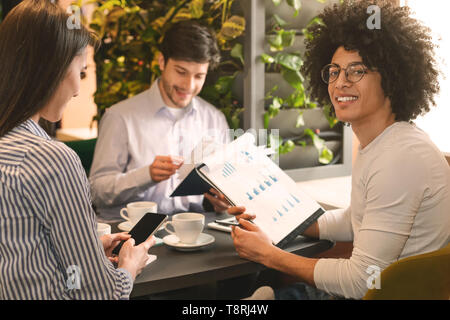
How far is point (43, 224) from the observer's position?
1000mm

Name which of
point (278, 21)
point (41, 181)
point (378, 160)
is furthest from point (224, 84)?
point (41, 181)

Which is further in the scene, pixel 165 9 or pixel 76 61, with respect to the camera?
pixel 165 9

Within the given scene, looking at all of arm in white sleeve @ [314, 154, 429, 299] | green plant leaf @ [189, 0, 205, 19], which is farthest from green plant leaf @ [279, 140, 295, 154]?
arm in white sleeve @ [314, 154, 429, 299]

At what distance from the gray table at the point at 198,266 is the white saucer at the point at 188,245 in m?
0.02

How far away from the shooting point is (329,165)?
107 inches

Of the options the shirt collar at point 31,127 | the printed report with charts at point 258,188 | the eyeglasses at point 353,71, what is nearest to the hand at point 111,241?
the printed report with charts at point 258,188

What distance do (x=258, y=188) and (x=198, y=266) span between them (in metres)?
0.35

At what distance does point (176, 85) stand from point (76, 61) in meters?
1.34

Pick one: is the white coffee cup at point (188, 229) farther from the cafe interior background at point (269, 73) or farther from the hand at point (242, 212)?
the cafe interior background at point (269, 73)

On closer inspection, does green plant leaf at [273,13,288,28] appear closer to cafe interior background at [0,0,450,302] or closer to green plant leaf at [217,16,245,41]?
cafe interior background at [0,0,450,302]

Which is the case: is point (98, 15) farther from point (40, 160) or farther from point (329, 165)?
point (40, 160)

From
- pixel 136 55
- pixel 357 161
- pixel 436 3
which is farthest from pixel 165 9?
pixel 357 161

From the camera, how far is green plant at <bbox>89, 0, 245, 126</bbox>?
104 inches

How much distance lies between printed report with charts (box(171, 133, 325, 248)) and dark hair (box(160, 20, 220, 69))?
0.83 metres
